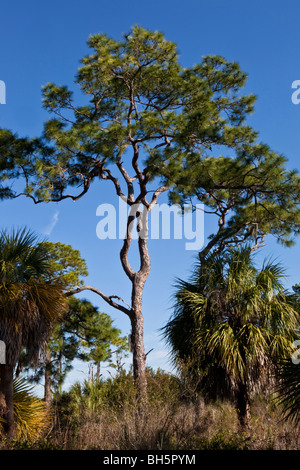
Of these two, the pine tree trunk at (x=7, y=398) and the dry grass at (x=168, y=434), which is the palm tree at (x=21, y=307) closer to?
the pine tree trunk at (x=7, y=398)

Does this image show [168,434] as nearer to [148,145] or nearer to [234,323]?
[234,323]

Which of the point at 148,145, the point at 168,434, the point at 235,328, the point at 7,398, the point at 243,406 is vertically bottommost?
the point at 168,434

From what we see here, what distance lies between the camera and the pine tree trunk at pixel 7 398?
923 centimetres

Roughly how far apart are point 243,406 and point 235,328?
1541 mm

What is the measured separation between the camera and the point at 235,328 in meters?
9.91

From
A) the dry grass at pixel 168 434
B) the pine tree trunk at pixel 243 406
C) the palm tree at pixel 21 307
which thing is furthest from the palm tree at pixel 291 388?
the palm tree at pixel 21 307

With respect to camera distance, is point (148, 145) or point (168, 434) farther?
point (148, 145)

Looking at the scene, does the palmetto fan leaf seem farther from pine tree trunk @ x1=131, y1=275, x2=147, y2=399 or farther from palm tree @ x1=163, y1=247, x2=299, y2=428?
pine tree trunk @ x1=131, y1=275, x2=147, y2=399

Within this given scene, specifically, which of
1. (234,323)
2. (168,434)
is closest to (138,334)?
(234,323)

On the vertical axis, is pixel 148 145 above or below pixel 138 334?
above

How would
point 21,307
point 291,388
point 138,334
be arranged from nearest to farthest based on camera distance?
point 291,388, point 21,307, point 138,334

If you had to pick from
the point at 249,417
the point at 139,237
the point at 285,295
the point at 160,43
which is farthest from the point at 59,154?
the point at 249,417

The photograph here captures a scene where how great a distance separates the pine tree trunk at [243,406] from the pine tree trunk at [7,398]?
14.6 ft

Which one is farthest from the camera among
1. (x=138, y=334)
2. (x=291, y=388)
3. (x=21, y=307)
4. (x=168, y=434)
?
(x=138, y=334)
